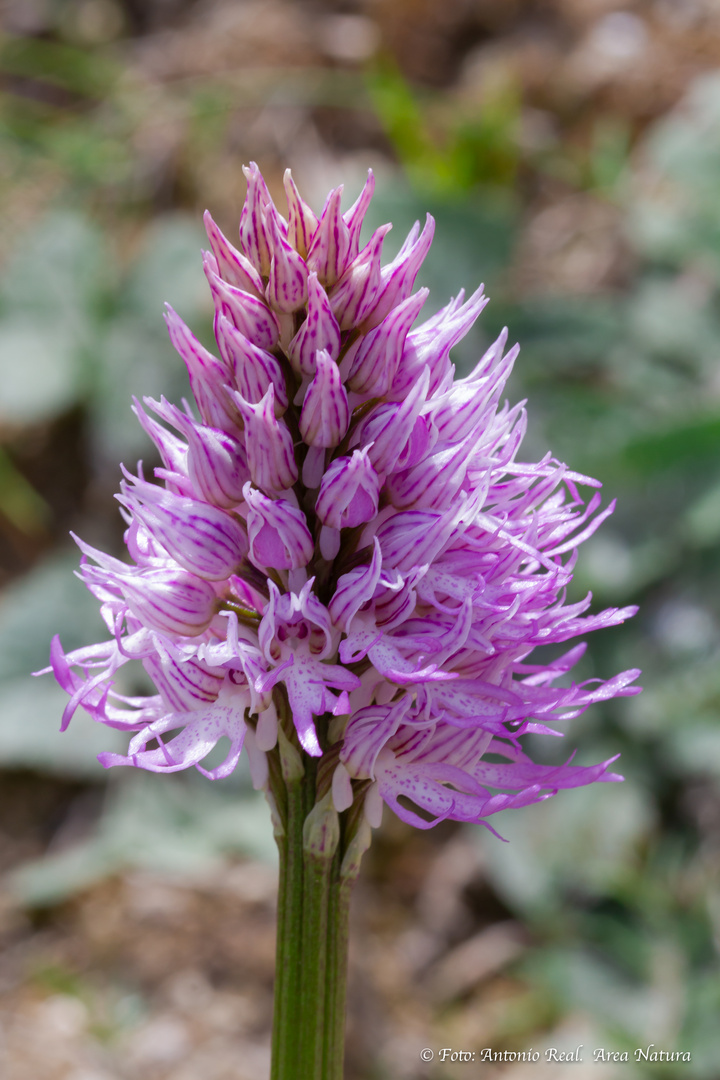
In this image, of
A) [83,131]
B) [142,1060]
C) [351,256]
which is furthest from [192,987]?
[83,131]

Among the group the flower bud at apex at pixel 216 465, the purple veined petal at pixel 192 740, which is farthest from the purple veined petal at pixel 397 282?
the purple veined petal at pixel 192 740

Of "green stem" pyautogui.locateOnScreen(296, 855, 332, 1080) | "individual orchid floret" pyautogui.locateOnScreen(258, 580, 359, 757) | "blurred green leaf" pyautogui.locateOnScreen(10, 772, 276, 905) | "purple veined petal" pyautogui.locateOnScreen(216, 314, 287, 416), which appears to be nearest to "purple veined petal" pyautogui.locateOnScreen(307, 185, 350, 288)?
"purple veined petal" pyautogui.locateOnScreen(216, 314, 287, 416)

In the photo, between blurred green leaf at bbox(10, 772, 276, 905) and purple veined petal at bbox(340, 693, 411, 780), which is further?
blurred green leaf at bbox(10, 772, 276, 905)

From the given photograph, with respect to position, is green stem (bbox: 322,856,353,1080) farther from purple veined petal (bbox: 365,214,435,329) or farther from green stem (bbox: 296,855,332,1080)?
purple veined petal (bbox: 365,214,435,329)

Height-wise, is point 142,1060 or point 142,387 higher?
point 142,387

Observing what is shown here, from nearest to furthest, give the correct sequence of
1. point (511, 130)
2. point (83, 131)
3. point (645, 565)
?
point (645, 565) < point (511, 130) < point (83, 131)

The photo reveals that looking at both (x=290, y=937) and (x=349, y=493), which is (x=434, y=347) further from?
(x=290, y=937)

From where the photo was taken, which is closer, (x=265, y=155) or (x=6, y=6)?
(x=265, y=155)

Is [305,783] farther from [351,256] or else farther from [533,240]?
[533,240]
